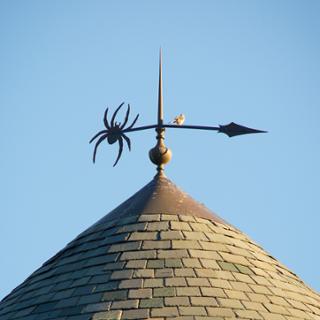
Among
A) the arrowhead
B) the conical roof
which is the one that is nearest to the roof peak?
the conical roof

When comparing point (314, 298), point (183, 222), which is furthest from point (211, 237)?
point (314, 298)

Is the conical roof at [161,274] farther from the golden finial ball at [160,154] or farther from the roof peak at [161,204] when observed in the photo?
the golden finial ball at [160,154]

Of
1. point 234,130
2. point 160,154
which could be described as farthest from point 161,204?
point 234,130

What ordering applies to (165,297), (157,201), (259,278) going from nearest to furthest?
(165,297) < (259,278) < (157,201)

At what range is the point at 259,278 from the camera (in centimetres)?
1464

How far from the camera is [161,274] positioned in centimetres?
1396

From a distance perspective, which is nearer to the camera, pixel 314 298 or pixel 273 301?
pixel 273 301

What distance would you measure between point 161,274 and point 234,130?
319cm

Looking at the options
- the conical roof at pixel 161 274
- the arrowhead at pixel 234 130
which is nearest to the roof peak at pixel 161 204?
the conical roof at pixel 161 274

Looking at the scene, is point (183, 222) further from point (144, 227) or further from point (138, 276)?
point (138, 276)

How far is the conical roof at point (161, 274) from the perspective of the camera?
13578 millimetres

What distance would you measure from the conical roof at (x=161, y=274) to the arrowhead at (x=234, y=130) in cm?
104

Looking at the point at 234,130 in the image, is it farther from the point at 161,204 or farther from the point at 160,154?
the point at 161,204

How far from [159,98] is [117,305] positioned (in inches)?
140
